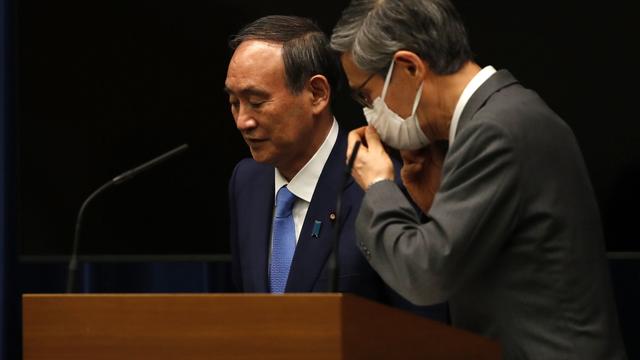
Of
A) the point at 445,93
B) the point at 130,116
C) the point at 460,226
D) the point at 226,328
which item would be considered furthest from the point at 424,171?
the point at 130,116

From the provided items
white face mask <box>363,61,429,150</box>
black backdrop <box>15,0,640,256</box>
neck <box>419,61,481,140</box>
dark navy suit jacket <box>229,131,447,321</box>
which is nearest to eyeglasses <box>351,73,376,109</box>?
white face mask <box>363,61,429,150</box>

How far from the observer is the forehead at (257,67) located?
2883 millimetres

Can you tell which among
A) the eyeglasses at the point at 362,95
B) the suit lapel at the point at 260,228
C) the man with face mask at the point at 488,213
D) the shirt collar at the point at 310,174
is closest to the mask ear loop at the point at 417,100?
the man with face mask at the point at 488,213

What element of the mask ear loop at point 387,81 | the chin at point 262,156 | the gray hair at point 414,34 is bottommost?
the chin at point 262,156

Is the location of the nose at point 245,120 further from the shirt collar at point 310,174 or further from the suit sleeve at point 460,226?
the suit sleeve at point 460,226

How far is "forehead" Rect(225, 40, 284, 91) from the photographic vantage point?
288cm

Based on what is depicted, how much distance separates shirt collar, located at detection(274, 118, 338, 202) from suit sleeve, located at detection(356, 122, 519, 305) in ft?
2.53

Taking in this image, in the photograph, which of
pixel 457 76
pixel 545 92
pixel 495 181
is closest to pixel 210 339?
pixel 495 181

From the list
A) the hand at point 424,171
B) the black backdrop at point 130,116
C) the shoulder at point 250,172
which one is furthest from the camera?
the black backdrop at point 130,116

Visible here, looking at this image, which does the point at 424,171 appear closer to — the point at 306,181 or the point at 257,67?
the point at 306,181

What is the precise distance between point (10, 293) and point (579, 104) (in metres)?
1.94

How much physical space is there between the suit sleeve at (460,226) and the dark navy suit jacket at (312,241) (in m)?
0.59

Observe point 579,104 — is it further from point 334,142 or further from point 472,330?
point 472,330

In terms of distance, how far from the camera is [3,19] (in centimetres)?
398
